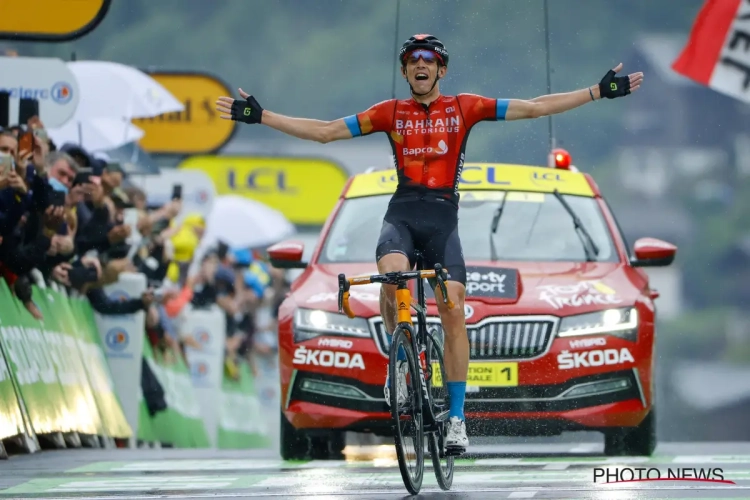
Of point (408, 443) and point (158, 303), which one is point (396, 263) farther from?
point (158, 303)

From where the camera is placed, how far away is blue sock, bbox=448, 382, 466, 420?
1041 cm

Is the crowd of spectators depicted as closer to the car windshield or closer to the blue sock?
the car windshield

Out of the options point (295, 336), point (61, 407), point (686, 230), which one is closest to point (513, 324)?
point (295, 336)

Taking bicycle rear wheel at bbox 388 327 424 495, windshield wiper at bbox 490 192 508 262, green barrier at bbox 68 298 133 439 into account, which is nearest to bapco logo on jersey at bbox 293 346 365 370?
windshield wiper at bbox 490 192 508 262

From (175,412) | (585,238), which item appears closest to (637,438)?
(585,238)

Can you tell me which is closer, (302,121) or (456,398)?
(456,398)

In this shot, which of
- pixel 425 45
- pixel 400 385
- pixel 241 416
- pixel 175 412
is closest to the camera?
pixel 400 385

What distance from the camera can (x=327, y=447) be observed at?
13234 millimetres

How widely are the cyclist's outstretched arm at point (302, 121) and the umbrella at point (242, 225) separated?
19122 millimetres

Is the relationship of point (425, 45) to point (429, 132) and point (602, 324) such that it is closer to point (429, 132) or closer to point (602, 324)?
point (429, 132)

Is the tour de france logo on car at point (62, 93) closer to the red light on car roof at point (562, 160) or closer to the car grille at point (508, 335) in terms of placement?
the red light on car roof at point (562, 160)

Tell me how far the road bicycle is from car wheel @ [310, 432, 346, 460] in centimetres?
242

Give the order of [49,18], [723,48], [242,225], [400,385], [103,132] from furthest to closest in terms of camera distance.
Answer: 1. [242,225]
2. [723,48]
3. [103,132]
4. [49,18]
5. [400,385]

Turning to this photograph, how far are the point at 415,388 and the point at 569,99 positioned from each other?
1807 millimetres
